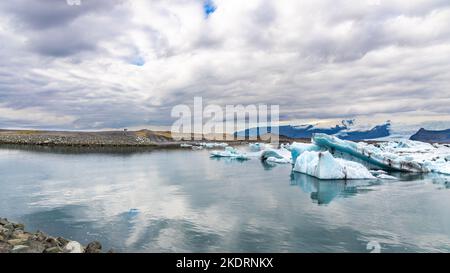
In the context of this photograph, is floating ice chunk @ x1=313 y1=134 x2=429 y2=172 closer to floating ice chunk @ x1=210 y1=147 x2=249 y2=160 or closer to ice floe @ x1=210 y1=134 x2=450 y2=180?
ice floe @ x1=210 y1=134 x2=450 y2=180

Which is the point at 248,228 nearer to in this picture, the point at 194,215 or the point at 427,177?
the point at 194,215

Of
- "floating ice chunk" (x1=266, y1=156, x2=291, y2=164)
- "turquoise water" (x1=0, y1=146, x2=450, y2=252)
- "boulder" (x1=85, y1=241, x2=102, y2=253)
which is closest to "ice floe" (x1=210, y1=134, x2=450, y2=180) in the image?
"turquoise water" (x1=0, y1=146, x2=450, y2=252)

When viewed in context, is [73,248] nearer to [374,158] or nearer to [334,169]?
[334,169]

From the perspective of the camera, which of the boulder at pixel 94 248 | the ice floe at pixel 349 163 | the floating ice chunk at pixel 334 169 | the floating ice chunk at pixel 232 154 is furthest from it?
the floating ice chunk at pixel 232 154

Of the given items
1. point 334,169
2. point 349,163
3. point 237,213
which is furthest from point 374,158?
point 237,213

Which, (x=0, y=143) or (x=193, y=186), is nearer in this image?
(x=193, y=186)

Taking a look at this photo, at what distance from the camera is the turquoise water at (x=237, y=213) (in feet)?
25.1

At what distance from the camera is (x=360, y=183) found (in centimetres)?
1631

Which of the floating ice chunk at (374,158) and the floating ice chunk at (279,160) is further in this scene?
the floating ice chunk at (279,160)

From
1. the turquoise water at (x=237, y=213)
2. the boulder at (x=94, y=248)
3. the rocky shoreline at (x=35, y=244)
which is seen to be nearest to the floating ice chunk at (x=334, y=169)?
the turquoise water at (x=237, y=213)

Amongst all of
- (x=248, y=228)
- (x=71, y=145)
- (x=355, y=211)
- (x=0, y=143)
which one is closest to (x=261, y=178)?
(x=355, y=211)

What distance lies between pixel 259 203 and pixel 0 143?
59.7 metres

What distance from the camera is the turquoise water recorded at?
7.64m

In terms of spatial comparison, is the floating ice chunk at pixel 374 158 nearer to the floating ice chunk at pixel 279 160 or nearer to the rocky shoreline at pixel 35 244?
the floating ice chunk at pixel 279 160
